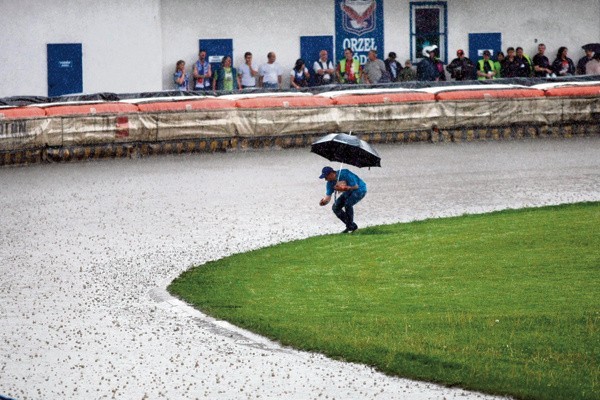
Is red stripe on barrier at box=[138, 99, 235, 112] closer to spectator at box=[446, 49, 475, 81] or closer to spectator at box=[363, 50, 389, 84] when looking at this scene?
spectator at box=[363, 50, 389, 84]

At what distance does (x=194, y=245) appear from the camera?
49.1 feet

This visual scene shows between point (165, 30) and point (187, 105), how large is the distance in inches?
344

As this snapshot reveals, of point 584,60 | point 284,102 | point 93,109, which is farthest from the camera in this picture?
point 584,60

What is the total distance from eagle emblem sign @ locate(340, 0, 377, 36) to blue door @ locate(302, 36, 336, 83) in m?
0.76

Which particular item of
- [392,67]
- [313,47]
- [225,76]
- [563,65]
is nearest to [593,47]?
[563,65]

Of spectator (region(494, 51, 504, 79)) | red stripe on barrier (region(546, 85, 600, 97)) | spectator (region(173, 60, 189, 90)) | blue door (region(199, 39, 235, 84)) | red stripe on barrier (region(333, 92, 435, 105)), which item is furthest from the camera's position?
spectator (region(494, 51, 504, 79))

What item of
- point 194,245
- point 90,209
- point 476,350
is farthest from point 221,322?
point 90,209

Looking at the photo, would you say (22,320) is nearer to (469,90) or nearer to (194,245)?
(194,245)

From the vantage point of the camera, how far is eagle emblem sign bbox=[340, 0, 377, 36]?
36.5 metres

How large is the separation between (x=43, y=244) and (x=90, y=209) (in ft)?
9.34

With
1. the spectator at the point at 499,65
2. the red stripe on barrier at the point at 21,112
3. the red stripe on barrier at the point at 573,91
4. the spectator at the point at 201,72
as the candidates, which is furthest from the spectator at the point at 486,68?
the red stripe on barrier at the point at 21,112

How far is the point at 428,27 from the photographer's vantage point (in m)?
37.4

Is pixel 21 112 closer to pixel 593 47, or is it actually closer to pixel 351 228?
pixel 351 228

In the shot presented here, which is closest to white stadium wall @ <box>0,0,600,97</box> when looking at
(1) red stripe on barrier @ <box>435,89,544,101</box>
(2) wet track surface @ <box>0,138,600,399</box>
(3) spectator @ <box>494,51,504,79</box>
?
(3) spectator @ <box>494,51,504,79</box>
